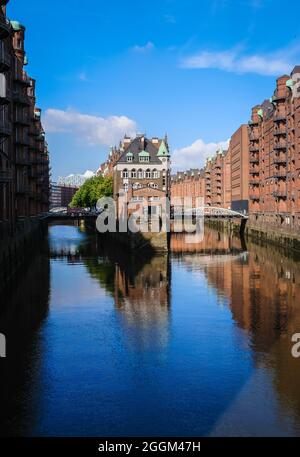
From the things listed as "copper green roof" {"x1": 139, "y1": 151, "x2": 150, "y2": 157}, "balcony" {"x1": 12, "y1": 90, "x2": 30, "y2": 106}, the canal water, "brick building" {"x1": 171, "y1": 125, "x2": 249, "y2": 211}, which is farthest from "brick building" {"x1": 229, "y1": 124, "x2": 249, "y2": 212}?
the canal water

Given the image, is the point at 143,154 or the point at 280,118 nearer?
the point at 280,118

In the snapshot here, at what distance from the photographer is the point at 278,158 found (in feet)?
242

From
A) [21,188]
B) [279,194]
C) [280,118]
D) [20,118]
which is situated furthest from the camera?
[279,194]

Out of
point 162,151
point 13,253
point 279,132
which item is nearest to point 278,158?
point 279,132

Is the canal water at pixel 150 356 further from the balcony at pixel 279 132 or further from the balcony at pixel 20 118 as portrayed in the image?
the balcony at pixel 279 132

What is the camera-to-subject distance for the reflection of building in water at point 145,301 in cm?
2614

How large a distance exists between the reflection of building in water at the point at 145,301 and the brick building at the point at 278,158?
23305 millimetres

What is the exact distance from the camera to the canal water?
1605 centimetres

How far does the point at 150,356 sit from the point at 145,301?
477 inches

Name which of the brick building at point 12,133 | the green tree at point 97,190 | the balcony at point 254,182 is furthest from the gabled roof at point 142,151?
the brick building at point 12,133

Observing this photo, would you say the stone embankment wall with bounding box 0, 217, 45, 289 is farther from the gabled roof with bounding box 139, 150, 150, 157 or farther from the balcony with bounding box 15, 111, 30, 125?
the gabled roof with bounding box 139, 150, 150, 157

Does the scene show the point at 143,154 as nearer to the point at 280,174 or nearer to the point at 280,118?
the point at 280,174
